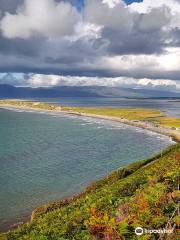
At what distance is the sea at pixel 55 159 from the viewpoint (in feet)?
222

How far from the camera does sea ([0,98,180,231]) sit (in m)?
67.6

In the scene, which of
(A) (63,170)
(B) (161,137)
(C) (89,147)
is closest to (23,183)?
(A) (63,170)

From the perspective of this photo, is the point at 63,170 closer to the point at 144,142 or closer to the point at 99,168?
the point at 99,168

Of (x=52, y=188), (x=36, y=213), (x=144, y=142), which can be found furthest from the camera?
(x=144, y=142)

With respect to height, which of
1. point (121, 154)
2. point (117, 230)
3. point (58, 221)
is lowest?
point (121, 154)

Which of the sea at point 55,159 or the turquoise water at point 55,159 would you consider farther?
the turquoise water at point 55,159

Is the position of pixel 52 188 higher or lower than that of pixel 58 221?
lower

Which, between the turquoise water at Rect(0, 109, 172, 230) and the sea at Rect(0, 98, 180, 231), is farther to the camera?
the turquoise water at Rect(0, 109, 172, 230)

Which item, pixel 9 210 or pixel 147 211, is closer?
pixel 147 211

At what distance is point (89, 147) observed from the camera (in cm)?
12988

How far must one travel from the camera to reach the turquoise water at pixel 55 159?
68.1 meters

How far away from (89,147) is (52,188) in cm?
5620

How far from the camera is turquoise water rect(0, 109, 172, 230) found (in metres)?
68.1

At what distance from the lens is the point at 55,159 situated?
107 meters
